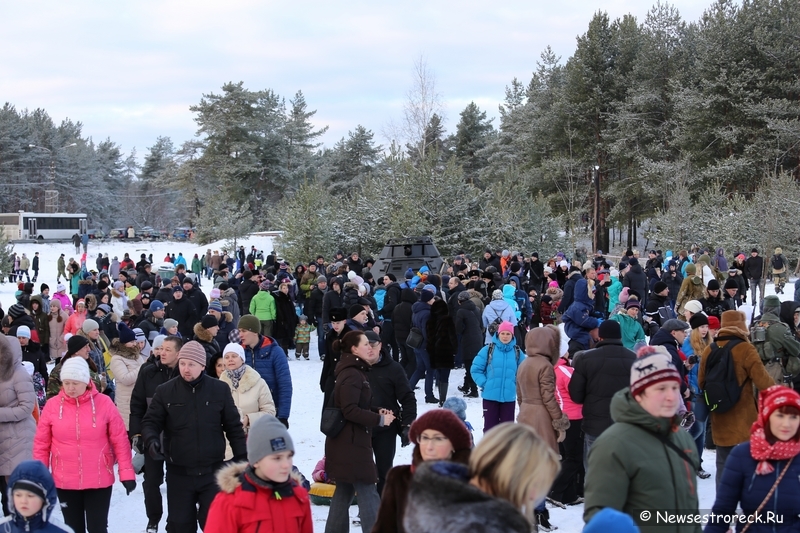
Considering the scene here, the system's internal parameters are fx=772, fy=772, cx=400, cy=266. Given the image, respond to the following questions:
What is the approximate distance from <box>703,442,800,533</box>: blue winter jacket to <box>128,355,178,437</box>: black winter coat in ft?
13.9

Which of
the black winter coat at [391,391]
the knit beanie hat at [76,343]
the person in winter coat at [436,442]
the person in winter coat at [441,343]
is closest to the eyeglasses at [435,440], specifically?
the person in winter coat at [436,442]

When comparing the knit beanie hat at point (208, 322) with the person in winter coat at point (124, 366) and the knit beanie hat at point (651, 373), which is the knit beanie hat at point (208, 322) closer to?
the person in winter coat at point (124, 366)

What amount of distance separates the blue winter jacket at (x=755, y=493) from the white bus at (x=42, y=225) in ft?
193

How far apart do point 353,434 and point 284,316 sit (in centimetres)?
894

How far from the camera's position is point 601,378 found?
630 centimetres

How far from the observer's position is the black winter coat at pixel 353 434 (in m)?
5.69

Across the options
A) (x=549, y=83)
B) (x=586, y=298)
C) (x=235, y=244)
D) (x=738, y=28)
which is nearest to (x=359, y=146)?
(x=549, y=83)

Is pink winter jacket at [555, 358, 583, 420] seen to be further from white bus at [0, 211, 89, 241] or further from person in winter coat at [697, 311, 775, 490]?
white bus at [0, 211, 89, 241]

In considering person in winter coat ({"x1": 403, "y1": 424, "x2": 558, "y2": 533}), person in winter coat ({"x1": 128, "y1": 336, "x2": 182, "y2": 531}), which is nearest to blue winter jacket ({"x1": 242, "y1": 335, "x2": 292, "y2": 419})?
person in winter coat ({"x1": 128, "y1": 336, "x2": 182, "y2": 531})

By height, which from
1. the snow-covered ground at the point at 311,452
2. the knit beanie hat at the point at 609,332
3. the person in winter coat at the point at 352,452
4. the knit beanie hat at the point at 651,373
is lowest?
the snow-covered ground at the point at 311,452

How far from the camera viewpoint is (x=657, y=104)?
1690 inches

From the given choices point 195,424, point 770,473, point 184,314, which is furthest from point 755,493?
point 184,314

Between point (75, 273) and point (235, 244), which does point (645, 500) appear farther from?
point (235, 244)

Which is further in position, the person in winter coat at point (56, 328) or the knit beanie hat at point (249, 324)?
the person in winter coat at point (56, 328)
